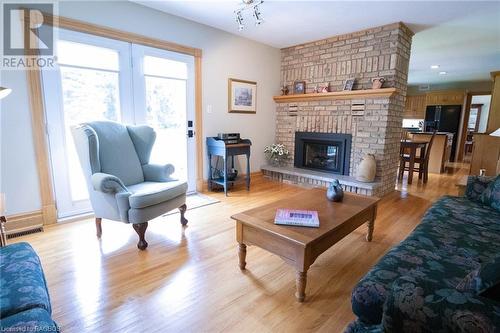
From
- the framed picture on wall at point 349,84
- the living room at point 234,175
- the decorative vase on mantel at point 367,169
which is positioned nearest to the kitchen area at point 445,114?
the living room at point 234,175

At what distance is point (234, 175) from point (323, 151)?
1.68 metres

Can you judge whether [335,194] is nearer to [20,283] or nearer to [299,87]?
[20,283]

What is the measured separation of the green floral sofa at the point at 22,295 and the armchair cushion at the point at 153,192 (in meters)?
0.89

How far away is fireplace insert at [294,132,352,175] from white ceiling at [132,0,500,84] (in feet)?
5.27

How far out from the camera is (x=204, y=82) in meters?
3.80

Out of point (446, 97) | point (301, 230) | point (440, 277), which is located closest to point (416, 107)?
point (446, 97)

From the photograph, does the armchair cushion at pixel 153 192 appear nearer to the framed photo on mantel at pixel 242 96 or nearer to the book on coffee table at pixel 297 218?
the book on coffee table at pixel 297 218

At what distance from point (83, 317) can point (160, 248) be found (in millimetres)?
820

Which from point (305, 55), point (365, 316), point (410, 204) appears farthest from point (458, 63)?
point (365, 316)

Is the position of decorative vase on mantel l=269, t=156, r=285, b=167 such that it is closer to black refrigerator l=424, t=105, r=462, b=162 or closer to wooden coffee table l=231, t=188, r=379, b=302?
wooden coffee table l=231, t=188, r=379, b=302

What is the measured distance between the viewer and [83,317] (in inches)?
57.4

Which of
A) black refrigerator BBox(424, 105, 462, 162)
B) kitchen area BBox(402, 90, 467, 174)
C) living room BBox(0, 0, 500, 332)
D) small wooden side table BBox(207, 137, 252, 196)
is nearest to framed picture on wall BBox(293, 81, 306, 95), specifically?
living room BBox(0, 0, 500, 332)

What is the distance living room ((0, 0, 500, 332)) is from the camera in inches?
54.7

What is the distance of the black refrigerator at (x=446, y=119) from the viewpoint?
A: 7535 mm
